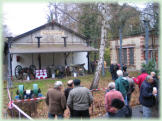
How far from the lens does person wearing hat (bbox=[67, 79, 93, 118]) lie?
4656 millimetres

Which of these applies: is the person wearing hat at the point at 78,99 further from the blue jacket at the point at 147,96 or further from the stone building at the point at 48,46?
the stone building at the point at 48,46

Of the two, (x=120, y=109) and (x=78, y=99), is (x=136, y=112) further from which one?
(x=120, y=109)

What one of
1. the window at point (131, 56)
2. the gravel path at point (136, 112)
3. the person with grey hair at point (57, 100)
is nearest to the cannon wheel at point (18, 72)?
the window at point (131, 56)

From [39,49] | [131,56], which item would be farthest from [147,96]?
[131,56]

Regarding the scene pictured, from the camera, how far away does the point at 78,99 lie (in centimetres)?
466

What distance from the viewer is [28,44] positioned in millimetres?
19344

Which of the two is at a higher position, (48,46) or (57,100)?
(48,46)

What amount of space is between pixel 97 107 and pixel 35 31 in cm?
1442

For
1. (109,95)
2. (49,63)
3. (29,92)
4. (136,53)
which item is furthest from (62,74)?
(109,95)

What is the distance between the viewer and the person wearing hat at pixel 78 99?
466 centimetres

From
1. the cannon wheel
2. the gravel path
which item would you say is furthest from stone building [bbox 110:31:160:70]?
the cannon wheel

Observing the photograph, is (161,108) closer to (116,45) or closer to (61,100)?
(61,100)

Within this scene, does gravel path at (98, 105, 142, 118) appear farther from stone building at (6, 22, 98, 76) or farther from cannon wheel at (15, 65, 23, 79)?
cannon wheel at (15, 65, 23, 79)

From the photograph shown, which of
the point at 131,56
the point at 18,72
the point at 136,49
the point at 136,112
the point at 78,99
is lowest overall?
the point at 136,112
